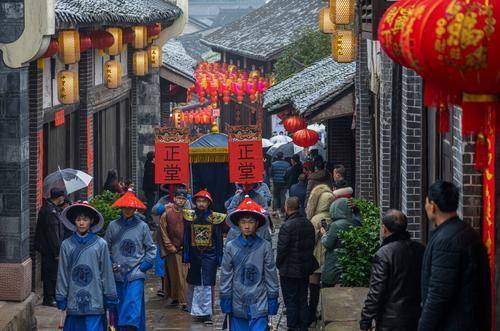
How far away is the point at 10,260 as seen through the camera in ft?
51.4

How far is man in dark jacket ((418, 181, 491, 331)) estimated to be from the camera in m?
8.06

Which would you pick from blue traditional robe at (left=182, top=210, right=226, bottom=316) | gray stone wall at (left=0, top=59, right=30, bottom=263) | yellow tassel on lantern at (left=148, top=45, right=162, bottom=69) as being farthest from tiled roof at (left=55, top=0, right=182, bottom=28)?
blue traditional robe at (left=182, top=210, right=226, bottom=316)

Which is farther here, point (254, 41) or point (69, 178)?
point (254, 41)

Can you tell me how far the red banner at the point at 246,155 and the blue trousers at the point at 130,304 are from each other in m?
6.68

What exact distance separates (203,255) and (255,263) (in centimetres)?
332

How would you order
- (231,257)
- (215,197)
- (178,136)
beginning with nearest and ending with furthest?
1. (231,257)
2. (178,136)
3. (215,197)

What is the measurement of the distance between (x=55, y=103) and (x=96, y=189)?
4.37 m

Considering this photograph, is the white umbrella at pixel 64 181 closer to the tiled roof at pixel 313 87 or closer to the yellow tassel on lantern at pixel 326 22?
the tiled roof at pixel 313 87

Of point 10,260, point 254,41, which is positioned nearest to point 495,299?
point 10,260

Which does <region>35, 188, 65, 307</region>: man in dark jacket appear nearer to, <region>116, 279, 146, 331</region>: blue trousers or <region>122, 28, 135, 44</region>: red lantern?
<region>116, 279, 146, 331</region>: blue trousers

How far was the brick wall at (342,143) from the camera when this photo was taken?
25641mm

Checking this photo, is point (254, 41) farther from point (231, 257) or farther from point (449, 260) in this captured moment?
point (449, 260)

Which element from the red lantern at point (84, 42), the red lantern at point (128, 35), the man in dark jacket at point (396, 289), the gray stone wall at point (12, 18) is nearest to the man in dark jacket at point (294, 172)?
the red lantern at point (128, 35)

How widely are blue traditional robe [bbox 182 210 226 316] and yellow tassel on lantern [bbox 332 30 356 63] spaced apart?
465 centimetres
